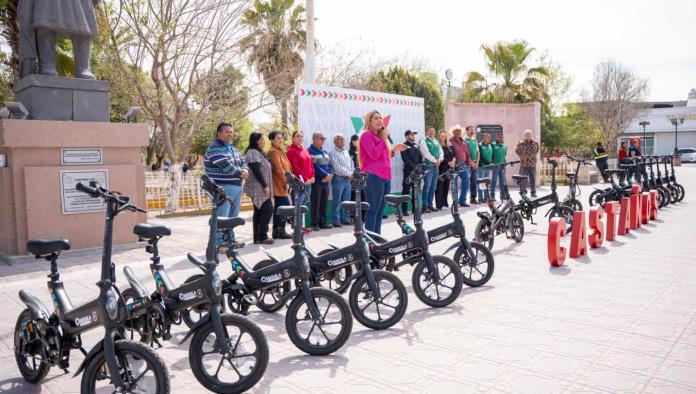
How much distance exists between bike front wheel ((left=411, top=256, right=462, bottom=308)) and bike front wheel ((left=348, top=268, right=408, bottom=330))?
676mm

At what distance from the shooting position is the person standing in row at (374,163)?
7.85m

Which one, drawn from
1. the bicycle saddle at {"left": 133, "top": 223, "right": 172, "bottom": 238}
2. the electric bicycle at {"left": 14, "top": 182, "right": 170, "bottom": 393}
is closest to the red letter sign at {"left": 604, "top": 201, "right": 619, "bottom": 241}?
the bicycle saddle at {"left": 133, "top": 223, "right": 172, "bottom": 238}

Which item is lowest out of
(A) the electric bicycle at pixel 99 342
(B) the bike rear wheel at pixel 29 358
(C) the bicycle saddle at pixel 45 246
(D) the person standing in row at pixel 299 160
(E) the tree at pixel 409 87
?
(B) the bike rear wheel at pixel 29 358

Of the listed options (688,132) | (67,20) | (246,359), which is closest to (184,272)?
(246,359)

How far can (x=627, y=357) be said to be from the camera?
4.43 m

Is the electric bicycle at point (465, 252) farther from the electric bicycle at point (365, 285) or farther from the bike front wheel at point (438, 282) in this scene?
the electric bicycle at point (365, 285)

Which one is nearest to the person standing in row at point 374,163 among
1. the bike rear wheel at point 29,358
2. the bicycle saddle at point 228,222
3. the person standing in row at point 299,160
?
the person standing in row at point 299,160

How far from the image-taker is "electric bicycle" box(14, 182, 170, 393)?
3262mm

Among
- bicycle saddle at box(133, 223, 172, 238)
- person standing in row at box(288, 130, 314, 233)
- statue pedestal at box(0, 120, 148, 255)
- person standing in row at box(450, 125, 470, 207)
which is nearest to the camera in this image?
bicycle saddle at box(133, 223, 172, 238)

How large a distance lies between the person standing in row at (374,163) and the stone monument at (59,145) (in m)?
4.29

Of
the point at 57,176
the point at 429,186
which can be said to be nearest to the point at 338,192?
the point at 429,186

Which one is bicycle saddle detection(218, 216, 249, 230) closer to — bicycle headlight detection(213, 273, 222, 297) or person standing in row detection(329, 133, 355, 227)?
bicycle headlight detection(213, 273, 222, 297)

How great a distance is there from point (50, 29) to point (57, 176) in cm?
241

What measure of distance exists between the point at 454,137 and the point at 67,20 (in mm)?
9556
